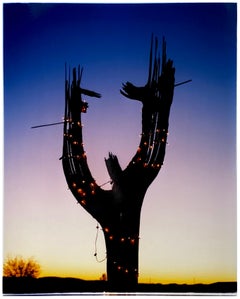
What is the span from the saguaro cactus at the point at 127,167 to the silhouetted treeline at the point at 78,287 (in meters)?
0.17

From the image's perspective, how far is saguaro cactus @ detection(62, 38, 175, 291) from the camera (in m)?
3.42

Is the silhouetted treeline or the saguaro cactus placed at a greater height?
the saguaro cactus

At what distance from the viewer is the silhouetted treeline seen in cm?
333

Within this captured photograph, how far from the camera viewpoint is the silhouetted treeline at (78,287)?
3330 mm

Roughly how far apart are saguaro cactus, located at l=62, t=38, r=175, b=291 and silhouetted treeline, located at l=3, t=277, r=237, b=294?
0.17m

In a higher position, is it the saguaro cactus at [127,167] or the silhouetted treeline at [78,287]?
the saguaro cactus at [127,167]

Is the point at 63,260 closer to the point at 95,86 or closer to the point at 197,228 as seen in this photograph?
the point at 197,228

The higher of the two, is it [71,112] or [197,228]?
[71,112]

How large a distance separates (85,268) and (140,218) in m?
0.47

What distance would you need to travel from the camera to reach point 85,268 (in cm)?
340

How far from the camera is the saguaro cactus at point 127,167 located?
3.42 m

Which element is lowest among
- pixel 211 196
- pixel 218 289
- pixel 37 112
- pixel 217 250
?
pixel 218 289

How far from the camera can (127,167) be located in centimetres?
346

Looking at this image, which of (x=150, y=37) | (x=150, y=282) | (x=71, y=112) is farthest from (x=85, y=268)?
(x=150, y=37)
